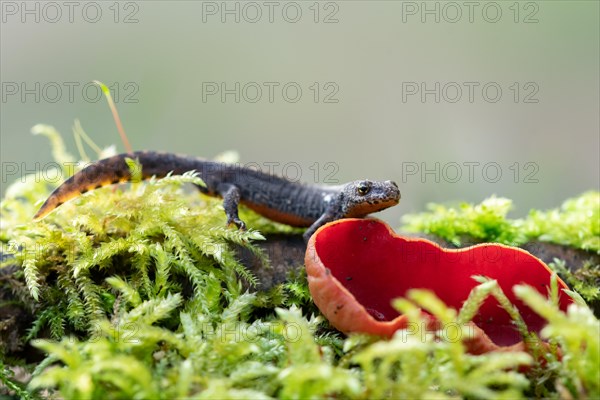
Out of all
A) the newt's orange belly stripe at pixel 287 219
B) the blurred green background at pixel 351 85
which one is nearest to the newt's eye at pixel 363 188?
the newt's orange belly stripe at pixel 287 219

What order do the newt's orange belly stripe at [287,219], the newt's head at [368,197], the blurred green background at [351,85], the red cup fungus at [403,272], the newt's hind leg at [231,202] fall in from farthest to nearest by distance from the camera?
1. the blurred green background at [351,85]
2. the newt's orange belly stripe at [287,219]
3. the newt's hind leg at [231,202]
4. the newt's head at [368,197]
5. the red cup fungus at [403,272]

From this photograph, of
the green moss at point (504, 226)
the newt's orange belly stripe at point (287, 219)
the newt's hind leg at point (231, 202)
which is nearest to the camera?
the newt's hind leg at point (231, 202)

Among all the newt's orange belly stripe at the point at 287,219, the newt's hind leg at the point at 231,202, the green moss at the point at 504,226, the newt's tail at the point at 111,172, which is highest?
the newt's tail at the point at 111,172

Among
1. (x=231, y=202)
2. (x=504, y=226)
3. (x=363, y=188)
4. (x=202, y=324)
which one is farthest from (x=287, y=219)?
(x=202, y=324)

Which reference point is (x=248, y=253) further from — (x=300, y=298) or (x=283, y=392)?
(x=283, y=392)

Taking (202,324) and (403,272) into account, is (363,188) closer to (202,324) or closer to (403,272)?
(403,272)

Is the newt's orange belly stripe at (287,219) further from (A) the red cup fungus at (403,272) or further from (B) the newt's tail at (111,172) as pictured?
(A) the red cup fungus at (403,272)

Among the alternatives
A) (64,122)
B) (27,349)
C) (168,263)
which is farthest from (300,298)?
(64,122)

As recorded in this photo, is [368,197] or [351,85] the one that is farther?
[351,85]
